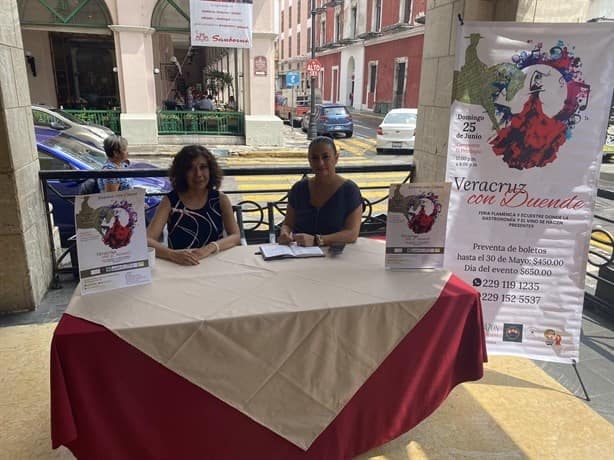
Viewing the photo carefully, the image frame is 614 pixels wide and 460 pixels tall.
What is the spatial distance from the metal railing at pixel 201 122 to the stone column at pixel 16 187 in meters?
11.7

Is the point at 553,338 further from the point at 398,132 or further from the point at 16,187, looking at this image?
the point at 398,132

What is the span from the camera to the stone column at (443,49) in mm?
3492

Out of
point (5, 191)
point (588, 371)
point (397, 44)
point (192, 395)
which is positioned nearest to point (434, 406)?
point (192, 395)

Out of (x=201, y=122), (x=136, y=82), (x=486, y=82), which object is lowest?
(x=201, y=122)

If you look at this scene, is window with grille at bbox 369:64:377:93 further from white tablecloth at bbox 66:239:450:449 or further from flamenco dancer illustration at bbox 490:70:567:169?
white tablecloth at bbox 66:239:450:449

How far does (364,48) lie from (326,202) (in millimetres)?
36649

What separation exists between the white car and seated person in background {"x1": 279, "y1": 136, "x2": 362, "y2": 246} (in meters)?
12.2

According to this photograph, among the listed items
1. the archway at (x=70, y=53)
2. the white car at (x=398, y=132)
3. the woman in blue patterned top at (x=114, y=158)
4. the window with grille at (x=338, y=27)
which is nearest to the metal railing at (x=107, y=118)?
the archway at (x=70, y=53)

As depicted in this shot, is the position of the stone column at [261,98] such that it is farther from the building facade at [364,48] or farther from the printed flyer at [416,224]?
the printed flyer at [416,224]

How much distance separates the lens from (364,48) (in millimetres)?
36719

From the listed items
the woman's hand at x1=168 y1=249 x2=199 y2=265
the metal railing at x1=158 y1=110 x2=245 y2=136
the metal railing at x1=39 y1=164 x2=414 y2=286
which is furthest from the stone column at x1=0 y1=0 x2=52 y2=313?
the metal railing at x1=158 y1=110 x2=245 y2=136

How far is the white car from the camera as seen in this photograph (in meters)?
14.8

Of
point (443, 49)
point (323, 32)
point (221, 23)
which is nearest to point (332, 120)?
point (221, 23)

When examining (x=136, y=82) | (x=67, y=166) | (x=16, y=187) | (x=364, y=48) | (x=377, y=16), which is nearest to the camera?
(x=16, y=187)
